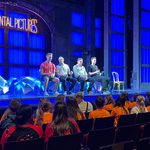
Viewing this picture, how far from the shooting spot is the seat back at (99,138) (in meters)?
3.37

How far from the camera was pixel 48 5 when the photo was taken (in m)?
12.8

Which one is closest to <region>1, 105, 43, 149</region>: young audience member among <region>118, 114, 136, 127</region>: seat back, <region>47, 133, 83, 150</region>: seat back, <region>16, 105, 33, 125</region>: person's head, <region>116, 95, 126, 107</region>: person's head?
<region>16, 105, 33, 125</region>: person's head

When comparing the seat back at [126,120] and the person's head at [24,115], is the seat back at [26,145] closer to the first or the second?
the person's head at [24,115]

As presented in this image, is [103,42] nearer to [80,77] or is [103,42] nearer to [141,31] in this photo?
[141,31]

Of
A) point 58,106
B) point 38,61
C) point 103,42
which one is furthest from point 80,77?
point 58,106

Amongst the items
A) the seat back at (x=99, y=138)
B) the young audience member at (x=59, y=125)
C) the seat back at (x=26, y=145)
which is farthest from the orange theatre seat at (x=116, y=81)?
the seat back at (x=26, y=145)

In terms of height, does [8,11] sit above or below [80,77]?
above

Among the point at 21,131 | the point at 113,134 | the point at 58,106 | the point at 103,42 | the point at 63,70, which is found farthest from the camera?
the point at 103,42

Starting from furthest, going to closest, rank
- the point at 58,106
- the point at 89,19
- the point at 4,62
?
1. the point at 89,19
2. the point at 4,62
3. the point at 58,106

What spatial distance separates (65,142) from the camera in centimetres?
291

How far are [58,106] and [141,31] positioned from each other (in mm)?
13747

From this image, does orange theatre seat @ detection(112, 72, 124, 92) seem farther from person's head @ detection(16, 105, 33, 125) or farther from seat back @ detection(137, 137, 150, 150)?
person's head @ detection(16, 105, 33, 125)

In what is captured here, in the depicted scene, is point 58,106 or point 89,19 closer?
point 58,106

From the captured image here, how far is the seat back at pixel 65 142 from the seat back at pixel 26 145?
115 mm
